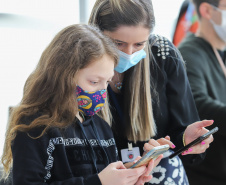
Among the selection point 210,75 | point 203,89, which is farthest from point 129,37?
point 210,75

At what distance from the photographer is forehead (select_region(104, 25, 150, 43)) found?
1.76 metres

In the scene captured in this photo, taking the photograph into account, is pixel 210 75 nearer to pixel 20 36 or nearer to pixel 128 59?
pixel 128 59

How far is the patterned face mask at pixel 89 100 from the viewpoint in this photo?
5.07 feet

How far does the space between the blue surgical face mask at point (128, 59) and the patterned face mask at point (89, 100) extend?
29cm

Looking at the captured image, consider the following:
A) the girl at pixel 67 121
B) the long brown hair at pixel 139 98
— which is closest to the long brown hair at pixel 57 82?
the girl at pixel 67 121

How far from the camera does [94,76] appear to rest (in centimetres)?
153

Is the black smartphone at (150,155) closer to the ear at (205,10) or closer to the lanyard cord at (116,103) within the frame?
the lanyard cord at (116,103)

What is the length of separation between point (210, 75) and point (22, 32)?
1620mm

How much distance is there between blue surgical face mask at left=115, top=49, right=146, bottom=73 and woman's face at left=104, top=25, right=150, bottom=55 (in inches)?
0.8

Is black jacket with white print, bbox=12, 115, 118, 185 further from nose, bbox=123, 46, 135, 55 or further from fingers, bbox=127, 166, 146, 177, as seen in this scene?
nose, bbox=123, 46, 135, 55

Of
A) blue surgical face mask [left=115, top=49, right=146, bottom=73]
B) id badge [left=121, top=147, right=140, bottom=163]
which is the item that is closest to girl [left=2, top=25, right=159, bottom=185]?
blue surgical face mask [left=115, top=49, right=146, bottom=73]

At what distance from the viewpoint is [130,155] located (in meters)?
1.92

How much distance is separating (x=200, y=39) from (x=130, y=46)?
43.2 inches

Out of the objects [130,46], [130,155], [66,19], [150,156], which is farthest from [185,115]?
[66,19]
